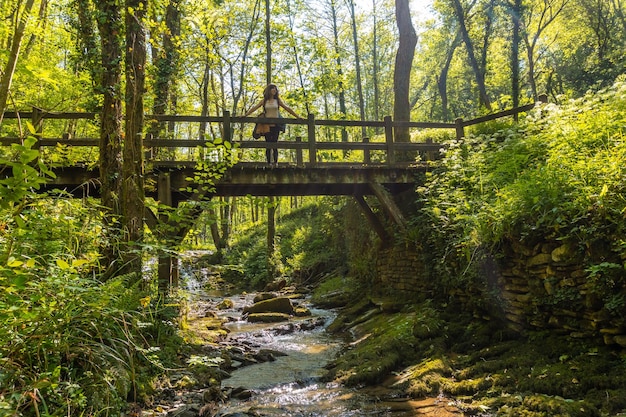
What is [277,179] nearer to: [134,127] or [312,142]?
[312,142]

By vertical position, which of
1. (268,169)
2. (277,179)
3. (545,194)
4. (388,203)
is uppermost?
(268,169)

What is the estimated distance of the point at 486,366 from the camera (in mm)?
5566

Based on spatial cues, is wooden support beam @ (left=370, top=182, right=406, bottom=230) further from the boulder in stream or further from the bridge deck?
the boulder in stream

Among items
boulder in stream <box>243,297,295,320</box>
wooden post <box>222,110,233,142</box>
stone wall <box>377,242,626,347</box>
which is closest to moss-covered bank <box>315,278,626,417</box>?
stone wall <box>377,242,626,347</box>

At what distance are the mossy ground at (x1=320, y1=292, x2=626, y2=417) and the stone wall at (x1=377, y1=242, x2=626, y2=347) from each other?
18 centimetres

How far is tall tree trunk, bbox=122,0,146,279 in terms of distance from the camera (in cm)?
605

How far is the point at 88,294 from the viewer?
11.8 ft

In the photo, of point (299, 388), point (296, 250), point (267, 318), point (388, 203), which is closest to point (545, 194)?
point (299, 388)

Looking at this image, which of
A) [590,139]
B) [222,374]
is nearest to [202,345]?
[222,374]

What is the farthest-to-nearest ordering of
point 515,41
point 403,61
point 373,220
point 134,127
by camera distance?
point 515,41 < point 403,61 < point 373,220 < point 134,127

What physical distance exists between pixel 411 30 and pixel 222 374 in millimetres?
11662

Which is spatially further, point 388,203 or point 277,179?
point 388,203

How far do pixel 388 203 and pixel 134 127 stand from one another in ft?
20.0

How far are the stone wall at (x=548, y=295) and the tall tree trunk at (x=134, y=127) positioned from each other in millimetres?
5362
